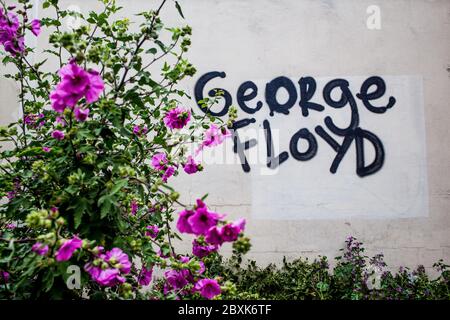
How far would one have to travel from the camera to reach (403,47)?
328cm

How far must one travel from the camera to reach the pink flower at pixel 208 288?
1282mm

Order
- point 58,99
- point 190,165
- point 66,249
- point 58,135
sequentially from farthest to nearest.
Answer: point 190,165, point 58,135, point 58,99, point 66,249

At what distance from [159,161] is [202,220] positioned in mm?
662

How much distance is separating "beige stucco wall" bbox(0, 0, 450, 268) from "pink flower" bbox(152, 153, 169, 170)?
1.46 meters

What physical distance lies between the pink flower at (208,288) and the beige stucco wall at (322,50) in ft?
6.10

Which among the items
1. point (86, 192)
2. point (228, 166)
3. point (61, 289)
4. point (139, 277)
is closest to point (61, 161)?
point (86, 192)

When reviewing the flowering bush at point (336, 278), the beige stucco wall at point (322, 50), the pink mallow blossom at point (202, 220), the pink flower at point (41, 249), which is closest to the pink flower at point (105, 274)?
the pink flower at point (41, 249)

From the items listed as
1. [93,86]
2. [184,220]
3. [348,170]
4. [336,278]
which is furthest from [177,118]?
[348,170]

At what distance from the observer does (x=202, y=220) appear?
3.50 feet

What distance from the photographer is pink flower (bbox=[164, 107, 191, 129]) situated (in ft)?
5.27

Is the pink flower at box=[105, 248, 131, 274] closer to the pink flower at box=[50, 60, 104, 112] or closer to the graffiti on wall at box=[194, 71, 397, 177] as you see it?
the pink flower at box=[50, 60, 104, 112]

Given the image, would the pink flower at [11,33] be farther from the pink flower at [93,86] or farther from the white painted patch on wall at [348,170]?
the white painted patch on wall at [348,170]

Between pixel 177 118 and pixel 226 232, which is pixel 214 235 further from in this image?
pixel 177 118

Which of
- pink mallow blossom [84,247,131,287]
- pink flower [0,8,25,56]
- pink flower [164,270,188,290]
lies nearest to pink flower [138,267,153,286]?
pink flower [164,270,188,290]
